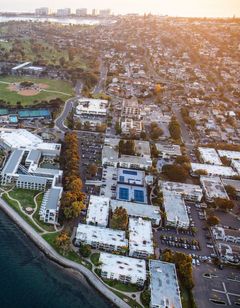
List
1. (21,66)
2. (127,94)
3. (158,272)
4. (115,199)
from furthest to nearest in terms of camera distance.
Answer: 1. (21,66)
2. (127,94)
3. (115,199)
4. (158,272)

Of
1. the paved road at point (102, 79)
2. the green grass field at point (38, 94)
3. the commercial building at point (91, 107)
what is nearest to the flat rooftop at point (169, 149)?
the commercial building at point (91, 107)

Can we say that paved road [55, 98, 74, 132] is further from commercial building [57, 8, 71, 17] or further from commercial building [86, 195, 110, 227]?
commercial building [57, 8, 71, 17]

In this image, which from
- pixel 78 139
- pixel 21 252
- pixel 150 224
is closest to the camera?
pixel 21 252

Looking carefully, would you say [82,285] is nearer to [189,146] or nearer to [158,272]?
[158,272]

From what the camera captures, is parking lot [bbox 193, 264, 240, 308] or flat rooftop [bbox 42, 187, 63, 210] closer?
parking lot [bbox 193, 264, 240, 308]

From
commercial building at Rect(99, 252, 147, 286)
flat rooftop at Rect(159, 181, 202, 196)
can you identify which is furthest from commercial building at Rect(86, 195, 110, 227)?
flat rooftop at Rect(159, 181, 202, 196)

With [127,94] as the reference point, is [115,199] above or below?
below

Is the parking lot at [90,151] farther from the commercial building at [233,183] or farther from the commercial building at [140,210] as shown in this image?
the commercial building at [233,183]

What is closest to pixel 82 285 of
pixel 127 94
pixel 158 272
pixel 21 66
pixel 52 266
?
pixel 52 266
